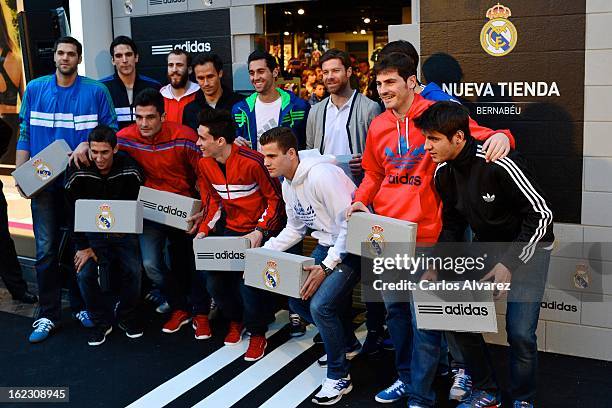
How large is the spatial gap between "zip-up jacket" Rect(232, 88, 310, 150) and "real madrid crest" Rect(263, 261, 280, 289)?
1.24 meters

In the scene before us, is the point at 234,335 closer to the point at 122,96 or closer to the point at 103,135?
the point at 103,135

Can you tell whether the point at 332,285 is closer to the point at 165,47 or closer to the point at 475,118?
the point at 475,118

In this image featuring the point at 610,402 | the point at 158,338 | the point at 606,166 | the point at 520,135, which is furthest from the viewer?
the point at 158,338

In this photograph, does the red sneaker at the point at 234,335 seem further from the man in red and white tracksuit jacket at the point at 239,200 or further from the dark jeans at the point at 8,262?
the dark jeans at the point at 8,262

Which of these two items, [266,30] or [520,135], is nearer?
[520,135]

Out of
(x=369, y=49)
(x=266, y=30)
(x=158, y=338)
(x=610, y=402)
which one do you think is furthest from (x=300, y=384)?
(x=369, y=49)

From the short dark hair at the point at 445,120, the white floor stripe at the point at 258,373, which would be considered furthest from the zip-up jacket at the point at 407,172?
the white floor stripe at the point at 258,373

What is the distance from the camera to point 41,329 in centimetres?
500

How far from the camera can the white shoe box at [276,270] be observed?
12.4ft

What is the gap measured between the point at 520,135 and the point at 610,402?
1.69 meters

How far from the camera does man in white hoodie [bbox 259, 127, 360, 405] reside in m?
3.83

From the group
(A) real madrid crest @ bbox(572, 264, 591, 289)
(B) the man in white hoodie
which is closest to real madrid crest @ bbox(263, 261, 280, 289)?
(B) the man in white hoodie

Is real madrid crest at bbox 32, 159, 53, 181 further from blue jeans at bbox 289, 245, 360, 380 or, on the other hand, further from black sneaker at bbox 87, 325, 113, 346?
blue jeans at bbox 289, 245, 360, 380

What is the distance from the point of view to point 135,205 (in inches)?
180
